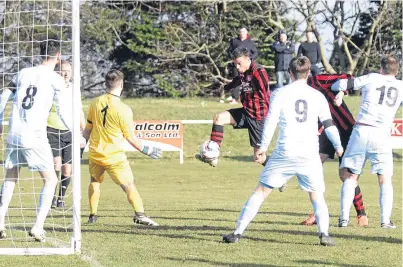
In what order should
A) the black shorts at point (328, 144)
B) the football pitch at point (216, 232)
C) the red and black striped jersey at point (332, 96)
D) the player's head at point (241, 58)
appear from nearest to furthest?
the football pitch at point (216, 232), the player's head at point (241, 58), the red and black striped jersey at point (332, 96), the black shorts at point (328, 144)

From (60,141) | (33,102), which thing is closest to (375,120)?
(33,102)

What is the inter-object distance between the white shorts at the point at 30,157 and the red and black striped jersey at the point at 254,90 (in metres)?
3.13

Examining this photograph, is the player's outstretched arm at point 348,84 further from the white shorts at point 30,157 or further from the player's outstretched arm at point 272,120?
the white shorts at point 30,157

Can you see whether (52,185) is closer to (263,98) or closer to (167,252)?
(167,252)

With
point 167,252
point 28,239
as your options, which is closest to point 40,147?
point 28,239

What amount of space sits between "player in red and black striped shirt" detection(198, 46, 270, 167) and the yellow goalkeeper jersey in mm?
1688

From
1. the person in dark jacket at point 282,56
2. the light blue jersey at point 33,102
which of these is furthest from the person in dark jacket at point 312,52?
the light blue jersey at point 33,102

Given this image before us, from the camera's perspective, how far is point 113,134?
35.0ft

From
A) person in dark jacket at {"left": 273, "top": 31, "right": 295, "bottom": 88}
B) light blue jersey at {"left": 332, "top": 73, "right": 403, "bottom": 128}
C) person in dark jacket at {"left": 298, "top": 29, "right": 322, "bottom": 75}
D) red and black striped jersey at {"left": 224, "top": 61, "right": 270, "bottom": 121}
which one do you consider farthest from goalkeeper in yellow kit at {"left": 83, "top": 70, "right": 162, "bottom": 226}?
person in dark jacket at {"left": 273, "top": 31, "right": 295, "bottom": 88}

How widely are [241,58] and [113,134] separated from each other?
191 centimetres

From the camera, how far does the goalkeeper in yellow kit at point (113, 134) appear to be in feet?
34.6

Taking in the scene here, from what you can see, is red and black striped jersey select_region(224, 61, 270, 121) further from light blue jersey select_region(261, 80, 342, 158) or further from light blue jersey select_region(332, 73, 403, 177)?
light blue jersey select_region(261, 80, 342, 158)

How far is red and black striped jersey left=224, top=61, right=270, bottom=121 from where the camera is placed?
11719mm

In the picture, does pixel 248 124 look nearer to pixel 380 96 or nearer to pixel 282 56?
pixel 380 96
